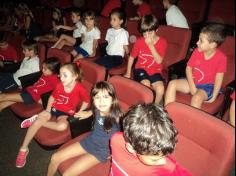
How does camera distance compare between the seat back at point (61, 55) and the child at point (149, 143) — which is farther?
the seat back at point (61, 55)

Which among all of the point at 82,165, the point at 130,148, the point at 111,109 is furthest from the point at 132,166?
the point at 111,109

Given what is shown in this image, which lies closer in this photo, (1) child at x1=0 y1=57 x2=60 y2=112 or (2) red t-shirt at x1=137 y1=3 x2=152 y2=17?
(1) child at x1=0 y1=57 x2=60 y2=112

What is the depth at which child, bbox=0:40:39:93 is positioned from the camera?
3.22m

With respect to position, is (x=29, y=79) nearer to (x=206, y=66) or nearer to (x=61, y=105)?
(x=61, y=105)

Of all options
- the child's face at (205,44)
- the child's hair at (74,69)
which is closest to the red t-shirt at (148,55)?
the child's face at (205,44)

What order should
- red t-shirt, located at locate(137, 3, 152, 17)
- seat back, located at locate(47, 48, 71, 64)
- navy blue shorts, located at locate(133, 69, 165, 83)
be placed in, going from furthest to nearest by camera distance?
red t-shirt, located at locate(137, 3, 152, 17) < seat back, located at locate(47, 48, 71, 64) < navy blue shorts, located at locate(133, 69, 165, 83)

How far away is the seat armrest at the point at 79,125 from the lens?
210cm

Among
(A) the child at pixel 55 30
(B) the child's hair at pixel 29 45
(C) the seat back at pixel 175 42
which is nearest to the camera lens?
(C) the seat back at pixel 175 42

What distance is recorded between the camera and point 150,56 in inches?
109

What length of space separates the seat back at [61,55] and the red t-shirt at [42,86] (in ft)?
0.72

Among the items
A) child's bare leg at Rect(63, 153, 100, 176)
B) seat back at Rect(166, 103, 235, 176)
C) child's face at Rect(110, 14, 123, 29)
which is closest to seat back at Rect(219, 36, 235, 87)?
seat back at Rect(166, 103, 235, 176)

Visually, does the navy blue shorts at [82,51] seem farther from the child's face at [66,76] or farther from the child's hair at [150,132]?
the child's hair at [150,132]

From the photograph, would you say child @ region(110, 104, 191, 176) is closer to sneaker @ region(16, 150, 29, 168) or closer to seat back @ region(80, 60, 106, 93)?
seat back @ region(80, 60, 106, 93)

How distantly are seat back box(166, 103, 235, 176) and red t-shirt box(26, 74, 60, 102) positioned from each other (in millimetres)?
1671
